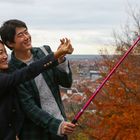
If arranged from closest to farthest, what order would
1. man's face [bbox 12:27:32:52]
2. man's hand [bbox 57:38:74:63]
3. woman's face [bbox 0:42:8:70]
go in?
1. man's hand [bbox 57:38:74:63]
2. woman's face [bbox 0:42:8:70]
3. man's face [bbox 12:27:32:52]

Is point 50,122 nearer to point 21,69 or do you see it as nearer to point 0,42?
point 21,69

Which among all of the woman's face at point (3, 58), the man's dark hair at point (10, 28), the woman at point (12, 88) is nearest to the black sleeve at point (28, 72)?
the woman at point (12, 88)

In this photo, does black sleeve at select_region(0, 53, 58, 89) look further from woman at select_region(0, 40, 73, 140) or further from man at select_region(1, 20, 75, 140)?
man at select_region(1, 20, 75, 140)

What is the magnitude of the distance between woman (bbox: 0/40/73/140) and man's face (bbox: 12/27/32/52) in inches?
5.8

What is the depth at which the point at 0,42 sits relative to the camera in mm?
4191

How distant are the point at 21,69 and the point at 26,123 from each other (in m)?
0.51

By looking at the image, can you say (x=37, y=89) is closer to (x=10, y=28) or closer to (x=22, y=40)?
(x=22, y=40)

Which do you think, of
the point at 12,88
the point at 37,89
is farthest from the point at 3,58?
the point at 37,89

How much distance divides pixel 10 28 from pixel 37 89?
1.87 ft

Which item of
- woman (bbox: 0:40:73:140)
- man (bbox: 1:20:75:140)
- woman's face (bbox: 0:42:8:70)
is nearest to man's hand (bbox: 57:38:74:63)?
woman (bbox: 0:40:73:140)

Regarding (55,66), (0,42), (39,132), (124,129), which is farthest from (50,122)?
(124,129)

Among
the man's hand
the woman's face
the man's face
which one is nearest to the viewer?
the man's hand

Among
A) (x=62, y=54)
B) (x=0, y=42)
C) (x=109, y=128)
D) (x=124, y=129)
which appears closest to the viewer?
(x=62, y=54)

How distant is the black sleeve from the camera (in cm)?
395
